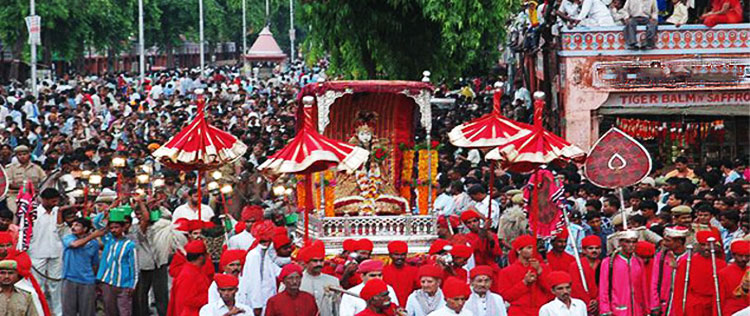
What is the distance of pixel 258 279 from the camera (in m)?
13.5

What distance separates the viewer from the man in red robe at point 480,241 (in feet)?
47.6

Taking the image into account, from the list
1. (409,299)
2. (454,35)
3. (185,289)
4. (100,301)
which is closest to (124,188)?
(100,301)

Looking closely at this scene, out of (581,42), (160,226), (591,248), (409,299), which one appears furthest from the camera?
(581,42)

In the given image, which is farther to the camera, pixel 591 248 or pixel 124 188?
pixel 124 188

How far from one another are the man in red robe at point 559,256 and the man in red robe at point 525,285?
0.46 metres

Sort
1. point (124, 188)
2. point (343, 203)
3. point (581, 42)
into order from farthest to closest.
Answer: point (581, 42) → point (124, 188) → point (343, 203)

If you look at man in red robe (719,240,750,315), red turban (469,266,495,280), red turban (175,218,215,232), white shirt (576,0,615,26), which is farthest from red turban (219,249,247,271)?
white shirt (576,0,615,26)

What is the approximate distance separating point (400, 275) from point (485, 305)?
48.6 inches

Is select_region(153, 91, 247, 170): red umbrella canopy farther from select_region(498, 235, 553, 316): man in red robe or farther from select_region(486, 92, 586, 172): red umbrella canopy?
select_region(498, 235, 553, 316): man in red robe

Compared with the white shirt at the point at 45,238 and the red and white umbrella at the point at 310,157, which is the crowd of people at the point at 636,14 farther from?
the white shirt at the point at 45,238

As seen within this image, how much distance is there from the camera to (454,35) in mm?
26266

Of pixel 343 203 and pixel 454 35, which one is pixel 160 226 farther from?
pixel 454 35

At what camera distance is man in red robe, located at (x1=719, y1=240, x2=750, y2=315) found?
12297mm

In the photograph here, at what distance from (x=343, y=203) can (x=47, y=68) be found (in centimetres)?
3357
